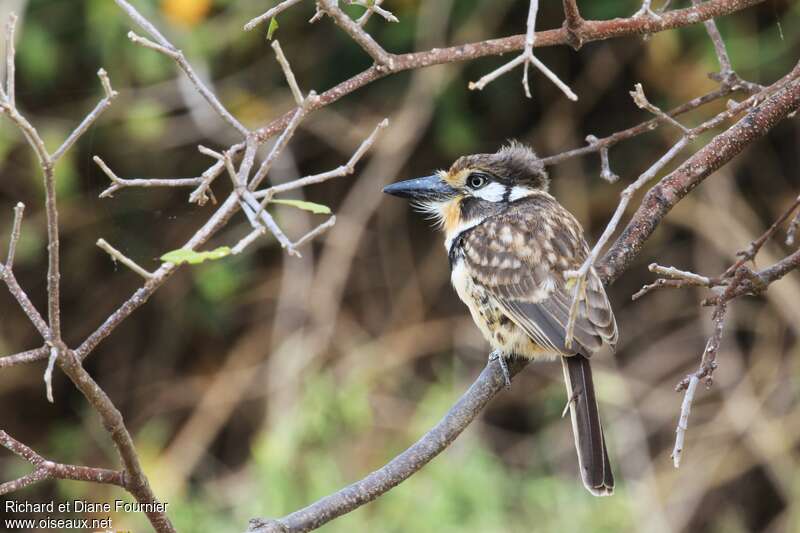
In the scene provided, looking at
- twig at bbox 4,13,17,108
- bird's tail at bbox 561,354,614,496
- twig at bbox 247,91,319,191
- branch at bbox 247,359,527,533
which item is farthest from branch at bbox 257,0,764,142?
bird's tail at bbox 561,354,614,496

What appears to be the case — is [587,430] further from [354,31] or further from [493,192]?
[354,31]

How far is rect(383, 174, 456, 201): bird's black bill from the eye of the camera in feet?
9.93

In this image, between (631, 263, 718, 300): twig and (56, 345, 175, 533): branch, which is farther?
(631, 263, 718, 300): twig

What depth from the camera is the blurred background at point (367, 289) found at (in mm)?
4199

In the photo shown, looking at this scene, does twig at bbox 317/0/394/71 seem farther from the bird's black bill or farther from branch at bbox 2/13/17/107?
the bird's black bill

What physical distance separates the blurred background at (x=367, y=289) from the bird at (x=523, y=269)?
4.04 feet

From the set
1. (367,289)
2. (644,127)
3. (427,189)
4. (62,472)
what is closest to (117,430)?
(62,472)

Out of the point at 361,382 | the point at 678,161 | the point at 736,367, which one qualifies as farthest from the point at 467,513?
the point at 678,161

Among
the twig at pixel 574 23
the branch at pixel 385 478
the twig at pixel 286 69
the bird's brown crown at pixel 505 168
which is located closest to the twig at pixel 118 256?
the twig at pixel 286 69

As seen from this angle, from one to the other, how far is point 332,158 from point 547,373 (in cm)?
139

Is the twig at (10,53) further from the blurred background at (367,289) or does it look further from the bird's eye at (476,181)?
the blurred background at (367,289)

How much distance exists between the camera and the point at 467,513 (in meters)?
3.76

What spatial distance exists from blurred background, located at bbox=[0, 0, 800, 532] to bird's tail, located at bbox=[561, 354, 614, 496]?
1405mm

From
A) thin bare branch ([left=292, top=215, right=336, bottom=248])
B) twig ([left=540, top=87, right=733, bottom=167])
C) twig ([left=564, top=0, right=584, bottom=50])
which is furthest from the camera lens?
twig ([left=540, top=87, right=733, bottom=167])
